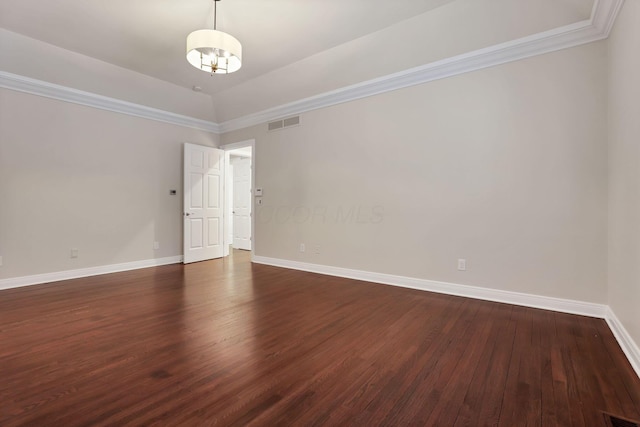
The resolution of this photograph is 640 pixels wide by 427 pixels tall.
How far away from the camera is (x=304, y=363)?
83.2 inches

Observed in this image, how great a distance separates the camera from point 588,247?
303 centimetres

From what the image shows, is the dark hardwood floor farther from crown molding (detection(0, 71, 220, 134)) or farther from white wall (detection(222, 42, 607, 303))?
crown molding (detection(0, 71, 220, 134))

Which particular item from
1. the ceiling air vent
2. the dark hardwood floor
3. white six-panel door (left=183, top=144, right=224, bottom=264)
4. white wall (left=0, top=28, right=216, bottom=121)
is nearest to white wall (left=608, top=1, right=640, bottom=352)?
the dark hardwood floor

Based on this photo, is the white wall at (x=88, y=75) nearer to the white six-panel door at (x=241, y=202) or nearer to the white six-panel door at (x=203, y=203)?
the white six-panel door at (x=203, y=203)

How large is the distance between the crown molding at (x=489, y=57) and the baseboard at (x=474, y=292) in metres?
2.65

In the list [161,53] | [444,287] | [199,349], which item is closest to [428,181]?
[444,287]

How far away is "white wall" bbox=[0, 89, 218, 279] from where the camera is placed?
13.6 feet

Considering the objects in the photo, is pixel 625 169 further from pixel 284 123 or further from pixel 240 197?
pixel 240 197

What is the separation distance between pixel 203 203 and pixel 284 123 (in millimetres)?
2352

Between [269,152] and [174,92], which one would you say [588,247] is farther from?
[174,92]

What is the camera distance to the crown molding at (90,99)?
161 inches

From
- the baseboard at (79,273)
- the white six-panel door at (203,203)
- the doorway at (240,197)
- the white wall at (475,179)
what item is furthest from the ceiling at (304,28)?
the doorway at (240,197)

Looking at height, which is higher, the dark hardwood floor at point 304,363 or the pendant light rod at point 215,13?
the pendant light rod at point 215,13

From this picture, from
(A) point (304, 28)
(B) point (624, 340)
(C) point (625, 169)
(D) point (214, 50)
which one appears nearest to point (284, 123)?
(A) point (304, 28)
